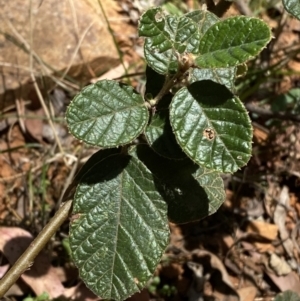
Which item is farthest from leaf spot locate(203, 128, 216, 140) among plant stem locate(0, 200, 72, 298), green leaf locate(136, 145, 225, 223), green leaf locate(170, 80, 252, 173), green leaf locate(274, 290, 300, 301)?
green leaf locate(274, 290, 300, 301)

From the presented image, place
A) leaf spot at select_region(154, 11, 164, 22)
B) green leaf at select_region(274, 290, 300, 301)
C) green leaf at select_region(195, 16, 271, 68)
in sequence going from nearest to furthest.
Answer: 1. green leaf at select_region(195, 16, 271, 68)
2. leaf spot at select_region(154, 11, 164, 22)
3. green leaf at select_region(274, 290, 300, 301)

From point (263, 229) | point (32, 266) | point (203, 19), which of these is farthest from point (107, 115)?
point (263, 229)

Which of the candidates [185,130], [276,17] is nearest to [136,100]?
[185,130]

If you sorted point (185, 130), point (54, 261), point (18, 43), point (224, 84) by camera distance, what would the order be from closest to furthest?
point (185, 130), point (224, 84), point (54, 261), point (18, 43)

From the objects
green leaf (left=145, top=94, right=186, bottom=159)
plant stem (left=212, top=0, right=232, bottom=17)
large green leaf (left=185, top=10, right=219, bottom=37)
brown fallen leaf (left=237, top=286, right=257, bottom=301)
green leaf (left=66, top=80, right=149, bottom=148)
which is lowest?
brown fallen leaf (left=237, top=286, right=257, bottom=301)

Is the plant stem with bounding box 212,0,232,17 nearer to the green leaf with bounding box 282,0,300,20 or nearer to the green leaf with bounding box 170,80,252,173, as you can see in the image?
the green leaf with bounding box 282,0,300,20

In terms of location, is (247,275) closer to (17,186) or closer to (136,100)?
(17,186)
